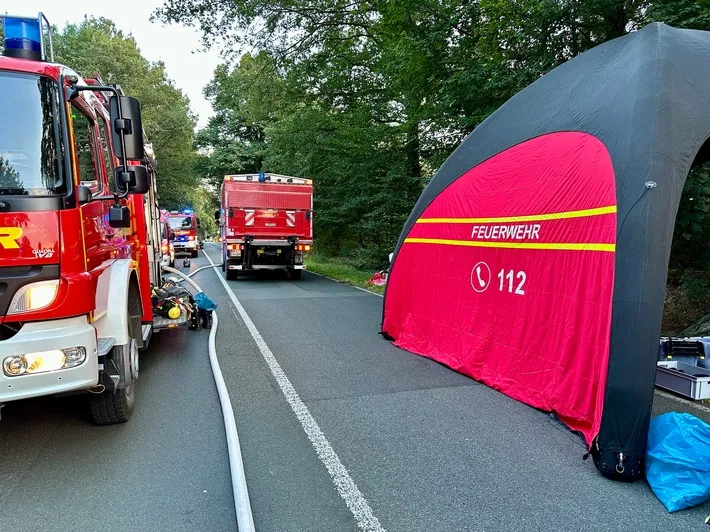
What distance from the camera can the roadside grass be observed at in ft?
45.6

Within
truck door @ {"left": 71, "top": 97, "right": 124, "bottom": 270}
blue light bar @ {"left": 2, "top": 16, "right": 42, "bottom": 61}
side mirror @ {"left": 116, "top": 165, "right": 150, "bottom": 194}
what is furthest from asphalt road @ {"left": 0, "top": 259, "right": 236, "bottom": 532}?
blue light bar @ {"left": 2, "top": 16, "right": 42, "bottom": 61}

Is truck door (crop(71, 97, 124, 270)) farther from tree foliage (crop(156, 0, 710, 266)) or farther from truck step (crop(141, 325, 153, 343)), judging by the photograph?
tree foliage (crop(156, 0, 710, 266))

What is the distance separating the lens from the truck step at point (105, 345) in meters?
3.53

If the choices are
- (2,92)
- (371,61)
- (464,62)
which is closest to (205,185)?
(371,61)

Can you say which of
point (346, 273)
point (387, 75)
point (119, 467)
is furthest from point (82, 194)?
point (346, 273)

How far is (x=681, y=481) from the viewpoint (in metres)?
3.10

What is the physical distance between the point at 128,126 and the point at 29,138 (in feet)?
2.20

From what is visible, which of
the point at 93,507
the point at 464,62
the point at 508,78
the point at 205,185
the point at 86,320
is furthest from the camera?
the point at 205,185

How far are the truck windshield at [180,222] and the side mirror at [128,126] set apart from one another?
2166cm

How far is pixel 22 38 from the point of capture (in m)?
3.79

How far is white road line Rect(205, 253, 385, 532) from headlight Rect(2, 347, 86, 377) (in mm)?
1860

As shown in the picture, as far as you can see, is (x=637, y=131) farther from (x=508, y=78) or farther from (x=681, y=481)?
(x=508, y=78)

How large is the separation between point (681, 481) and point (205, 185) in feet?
169

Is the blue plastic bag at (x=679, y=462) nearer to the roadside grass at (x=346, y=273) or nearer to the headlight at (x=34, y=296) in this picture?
the headlight at (x=34, y=296)
